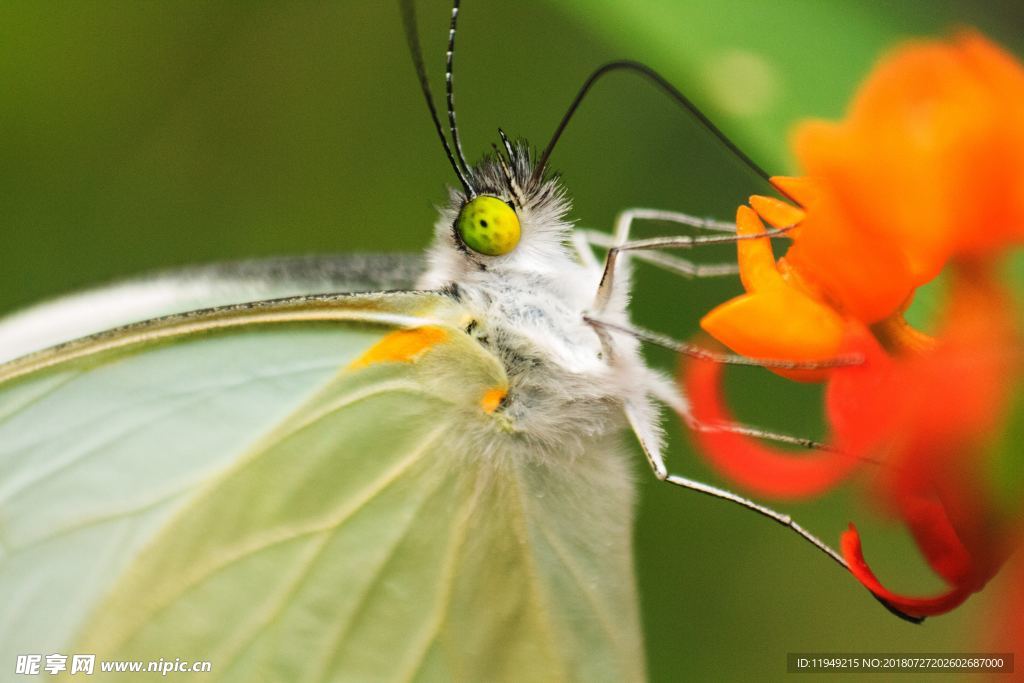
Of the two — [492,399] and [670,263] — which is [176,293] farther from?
[670,263]

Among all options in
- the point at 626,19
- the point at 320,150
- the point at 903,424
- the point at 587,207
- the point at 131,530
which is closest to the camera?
the point at 903,424

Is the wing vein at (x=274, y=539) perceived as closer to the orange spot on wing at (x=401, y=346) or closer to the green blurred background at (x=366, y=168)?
the orange spot on wing at (x=401, y=346)

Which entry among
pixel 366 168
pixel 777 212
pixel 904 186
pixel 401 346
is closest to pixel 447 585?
pixel 401 346

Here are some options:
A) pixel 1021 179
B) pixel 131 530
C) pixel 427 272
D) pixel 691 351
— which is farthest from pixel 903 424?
pixel 131 530

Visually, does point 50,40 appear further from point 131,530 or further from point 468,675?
point 468,675

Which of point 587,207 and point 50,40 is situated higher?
point 50,40

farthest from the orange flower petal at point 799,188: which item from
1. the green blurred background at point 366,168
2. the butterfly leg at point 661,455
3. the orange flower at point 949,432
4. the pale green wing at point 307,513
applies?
the green blurred background at point 366,168

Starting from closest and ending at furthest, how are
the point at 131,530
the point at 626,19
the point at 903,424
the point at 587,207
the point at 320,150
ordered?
the point at 903,424 → the point at 626,19 → the point at 131,530 → the point at 587,207 → the point at 320,150
